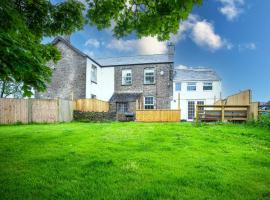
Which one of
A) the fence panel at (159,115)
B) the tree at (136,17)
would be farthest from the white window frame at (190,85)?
the tree at (136,17)

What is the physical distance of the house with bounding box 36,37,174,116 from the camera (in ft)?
91.7

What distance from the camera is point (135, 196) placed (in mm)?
3805

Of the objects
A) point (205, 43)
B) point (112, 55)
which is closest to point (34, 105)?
point (112, 55)

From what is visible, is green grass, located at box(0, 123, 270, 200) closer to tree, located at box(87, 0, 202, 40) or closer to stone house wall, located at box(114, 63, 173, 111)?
tree, located at box(87, 0, 202, 40)

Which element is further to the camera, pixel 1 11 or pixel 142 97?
pixel 142 97

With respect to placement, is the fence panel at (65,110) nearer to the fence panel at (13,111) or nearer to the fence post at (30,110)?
the fence post at (30,110)

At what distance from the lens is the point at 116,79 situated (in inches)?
1265

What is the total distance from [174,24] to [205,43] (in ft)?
119

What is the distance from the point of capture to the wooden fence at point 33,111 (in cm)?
1706

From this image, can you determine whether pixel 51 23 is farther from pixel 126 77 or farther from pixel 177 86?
pixel 177 86

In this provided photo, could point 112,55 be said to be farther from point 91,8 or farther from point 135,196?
point 135,196

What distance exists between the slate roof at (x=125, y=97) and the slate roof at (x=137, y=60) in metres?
4.04

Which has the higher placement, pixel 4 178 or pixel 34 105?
pixel 34 105

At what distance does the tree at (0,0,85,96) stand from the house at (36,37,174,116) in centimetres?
1753
